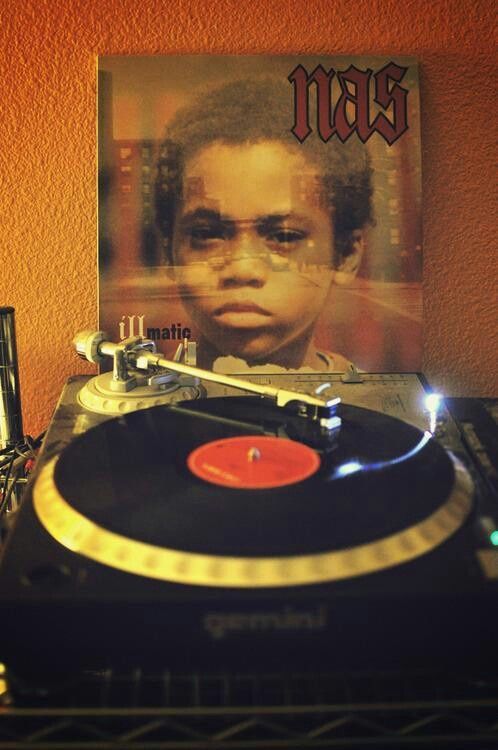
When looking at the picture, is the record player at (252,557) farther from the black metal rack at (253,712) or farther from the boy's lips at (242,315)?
the boy's lips at (242,315)

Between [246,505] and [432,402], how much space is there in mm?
374

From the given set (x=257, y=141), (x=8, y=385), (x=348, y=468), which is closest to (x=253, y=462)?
(x=348, y=468)

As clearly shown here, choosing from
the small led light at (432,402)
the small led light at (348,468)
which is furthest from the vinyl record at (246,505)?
the small led light at (432,402)

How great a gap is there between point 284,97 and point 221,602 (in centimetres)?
76

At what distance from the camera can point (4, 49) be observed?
3.83ft

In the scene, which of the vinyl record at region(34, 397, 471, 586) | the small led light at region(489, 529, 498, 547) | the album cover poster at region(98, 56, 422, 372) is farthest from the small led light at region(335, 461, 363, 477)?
the album cover poster at region(98, 56, 422, 372)

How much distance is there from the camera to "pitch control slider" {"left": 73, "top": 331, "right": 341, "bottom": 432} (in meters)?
0.90

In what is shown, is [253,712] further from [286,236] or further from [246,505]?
[286,236]

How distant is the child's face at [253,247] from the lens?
1.18 metres

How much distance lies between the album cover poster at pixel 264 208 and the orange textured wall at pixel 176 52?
0.11 ft

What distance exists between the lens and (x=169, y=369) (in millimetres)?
1024

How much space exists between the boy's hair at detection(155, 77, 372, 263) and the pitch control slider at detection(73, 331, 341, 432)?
210 mm

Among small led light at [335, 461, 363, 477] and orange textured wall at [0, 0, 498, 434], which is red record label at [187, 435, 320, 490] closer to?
small led light at [335, 461, 363, 477]

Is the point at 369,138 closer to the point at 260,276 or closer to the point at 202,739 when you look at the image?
the point at 260,276
